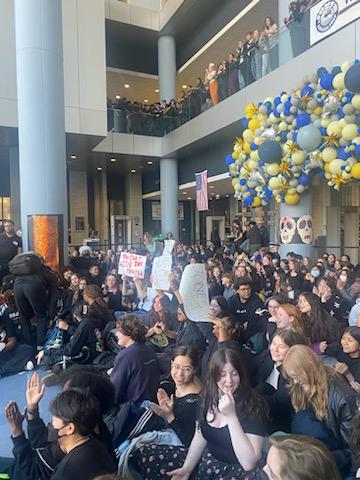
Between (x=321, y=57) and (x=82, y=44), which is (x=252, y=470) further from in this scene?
(x=82, y=44)

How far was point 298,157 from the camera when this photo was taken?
8.55 metres

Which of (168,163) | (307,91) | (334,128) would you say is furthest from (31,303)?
(168,163)

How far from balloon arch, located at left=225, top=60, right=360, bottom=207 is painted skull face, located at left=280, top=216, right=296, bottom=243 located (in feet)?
2.05

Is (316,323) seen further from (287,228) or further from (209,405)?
(287,228)

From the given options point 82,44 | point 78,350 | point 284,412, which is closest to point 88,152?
point 82,44

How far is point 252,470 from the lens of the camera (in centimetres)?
217

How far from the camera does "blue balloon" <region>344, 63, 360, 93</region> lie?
282 inches

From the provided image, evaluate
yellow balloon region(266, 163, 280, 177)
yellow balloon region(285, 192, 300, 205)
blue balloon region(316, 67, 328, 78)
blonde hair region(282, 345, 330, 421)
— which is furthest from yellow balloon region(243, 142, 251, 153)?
blonde hair region(282, 345, 330, 421)

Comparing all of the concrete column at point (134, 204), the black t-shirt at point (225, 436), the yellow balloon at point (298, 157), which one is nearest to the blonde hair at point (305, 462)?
the black t-shirt at point (225, 436)

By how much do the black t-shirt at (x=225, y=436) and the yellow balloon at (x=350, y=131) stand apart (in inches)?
260

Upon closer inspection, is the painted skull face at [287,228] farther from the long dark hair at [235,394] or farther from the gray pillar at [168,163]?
the gray pillar at [168,163]

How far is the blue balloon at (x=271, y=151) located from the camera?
8.89 metres

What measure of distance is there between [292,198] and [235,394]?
25.7 feet

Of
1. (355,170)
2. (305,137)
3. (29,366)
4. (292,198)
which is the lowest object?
(29,366)
